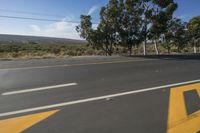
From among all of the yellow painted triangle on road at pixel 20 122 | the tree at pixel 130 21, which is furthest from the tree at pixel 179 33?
the yellow painted triangle on road at pixel 20 122

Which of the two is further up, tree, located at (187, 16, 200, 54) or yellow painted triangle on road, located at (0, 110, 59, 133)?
tree, located at (187, 16, 200, 54)

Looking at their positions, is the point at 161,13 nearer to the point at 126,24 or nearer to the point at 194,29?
the point at 126,24

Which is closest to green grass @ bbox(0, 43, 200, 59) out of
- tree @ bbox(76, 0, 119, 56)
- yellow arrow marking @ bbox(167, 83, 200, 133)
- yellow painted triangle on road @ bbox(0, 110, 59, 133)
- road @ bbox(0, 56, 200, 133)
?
tree @ bbox(76, 0, 119, 56)

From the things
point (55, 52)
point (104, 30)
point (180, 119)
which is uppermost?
point (104, 30)

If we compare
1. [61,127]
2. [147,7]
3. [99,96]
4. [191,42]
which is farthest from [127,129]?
[191,42]

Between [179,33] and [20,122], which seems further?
[179,33]

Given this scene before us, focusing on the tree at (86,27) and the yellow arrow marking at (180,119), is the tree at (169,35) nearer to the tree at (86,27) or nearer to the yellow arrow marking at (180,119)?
the tree at (86,27)

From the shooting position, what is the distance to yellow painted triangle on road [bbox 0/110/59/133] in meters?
3.63

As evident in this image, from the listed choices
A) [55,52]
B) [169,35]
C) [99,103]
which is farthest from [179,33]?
[99,103]

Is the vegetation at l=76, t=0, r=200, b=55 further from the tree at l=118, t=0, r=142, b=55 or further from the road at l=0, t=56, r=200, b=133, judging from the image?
the road at l=0, t=56, r=200, b=133

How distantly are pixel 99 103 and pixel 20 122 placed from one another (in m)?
1.72

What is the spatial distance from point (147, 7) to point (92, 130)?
23.9m

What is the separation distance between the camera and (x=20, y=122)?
3.93m

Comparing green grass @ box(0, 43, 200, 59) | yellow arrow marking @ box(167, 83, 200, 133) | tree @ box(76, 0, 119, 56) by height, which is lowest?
yellow arrow marking @ box(167, 83, 200, 133)
